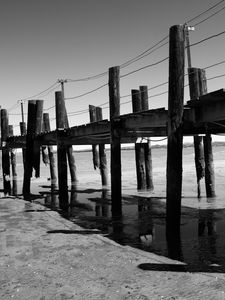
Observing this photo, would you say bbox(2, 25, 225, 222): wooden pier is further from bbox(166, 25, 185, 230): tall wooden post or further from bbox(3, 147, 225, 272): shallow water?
bbox(3, 147, 225, 272): shallow water

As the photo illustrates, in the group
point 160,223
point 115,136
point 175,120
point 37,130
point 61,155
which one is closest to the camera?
point 175,120

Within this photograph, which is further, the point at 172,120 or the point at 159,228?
the point at 159,228

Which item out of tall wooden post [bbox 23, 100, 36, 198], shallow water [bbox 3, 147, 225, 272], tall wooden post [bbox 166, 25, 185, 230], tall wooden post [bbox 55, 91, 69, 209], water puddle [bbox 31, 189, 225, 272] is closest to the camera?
water puddle [bbox 31, 189, 225, 272]

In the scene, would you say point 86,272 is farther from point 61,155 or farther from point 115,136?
point 61,155

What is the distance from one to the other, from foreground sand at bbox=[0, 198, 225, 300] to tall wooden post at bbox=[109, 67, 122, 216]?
2794 millimetres

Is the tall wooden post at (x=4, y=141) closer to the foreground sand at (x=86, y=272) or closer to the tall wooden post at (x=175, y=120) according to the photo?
the foreground sand at (x=86, y=272)

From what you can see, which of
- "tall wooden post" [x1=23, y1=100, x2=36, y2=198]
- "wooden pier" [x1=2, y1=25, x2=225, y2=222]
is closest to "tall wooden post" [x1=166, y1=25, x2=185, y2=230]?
"wooden pier" [x1=2, y1=25, x2=225, y2=222]

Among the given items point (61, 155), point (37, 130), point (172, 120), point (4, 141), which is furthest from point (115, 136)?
point (4, 141)

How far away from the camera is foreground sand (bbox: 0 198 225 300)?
6199 mm

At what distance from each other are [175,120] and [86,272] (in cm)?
428

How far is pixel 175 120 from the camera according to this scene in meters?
9.48

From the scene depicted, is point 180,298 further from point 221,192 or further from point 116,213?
point 221,192

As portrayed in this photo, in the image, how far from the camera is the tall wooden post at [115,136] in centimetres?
1307

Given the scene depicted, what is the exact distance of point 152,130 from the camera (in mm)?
14398
